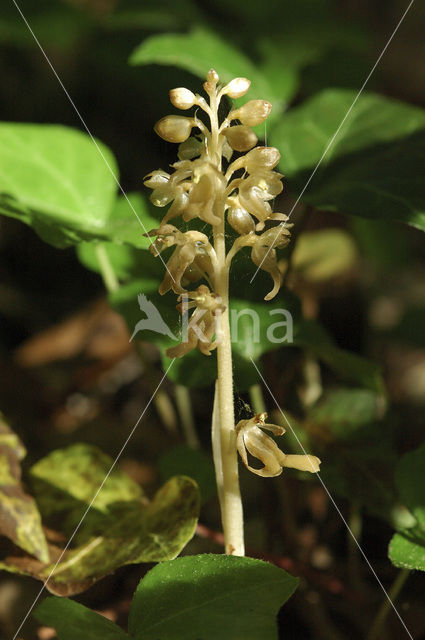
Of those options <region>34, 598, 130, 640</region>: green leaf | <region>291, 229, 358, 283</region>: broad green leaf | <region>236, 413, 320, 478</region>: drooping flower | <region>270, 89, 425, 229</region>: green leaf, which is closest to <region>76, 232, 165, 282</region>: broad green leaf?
<region>270, 89, 425, 229</region>: green leaf

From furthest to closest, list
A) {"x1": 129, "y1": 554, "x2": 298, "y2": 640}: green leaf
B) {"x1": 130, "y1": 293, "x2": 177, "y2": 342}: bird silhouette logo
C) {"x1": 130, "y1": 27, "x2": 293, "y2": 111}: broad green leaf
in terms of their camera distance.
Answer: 1. {"x1": 130, "y1": 27, "x2": 293, "y2": 111}: broad green leaf
2. {"x1": 130, "y1": 293, "x2": 177, "y2": 342}: bird silhouette logo
3. {"x1": 129, "y1": 554, "x2": 298, "y2": 640}: green leaf

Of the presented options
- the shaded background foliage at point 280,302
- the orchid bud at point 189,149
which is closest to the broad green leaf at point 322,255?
the shaded background foliage at point 280,302

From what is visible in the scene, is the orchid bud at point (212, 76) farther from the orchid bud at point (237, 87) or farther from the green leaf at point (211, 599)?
the green leaf at point (211, 599)

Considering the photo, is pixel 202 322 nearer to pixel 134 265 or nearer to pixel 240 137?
pixel 240 137

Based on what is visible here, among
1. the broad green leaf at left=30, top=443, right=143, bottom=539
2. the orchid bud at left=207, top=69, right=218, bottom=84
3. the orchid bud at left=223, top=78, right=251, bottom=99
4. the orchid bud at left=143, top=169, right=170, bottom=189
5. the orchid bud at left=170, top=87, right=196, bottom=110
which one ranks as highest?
the orchid bud at left=223, top=78, right=251, bottom=99

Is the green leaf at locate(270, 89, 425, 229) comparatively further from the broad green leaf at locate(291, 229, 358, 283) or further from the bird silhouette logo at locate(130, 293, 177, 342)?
the broad green leaf at locate(291, 229, 358, 283)

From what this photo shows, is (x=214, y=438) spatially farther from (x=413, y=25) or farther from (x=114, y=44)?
(x=413, y=25)

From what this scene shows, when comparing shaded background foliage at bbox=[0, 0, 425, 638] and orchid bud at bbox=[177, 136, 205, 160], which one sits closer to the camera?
orchid bud at bbox=[177, 136, 205, 160]
